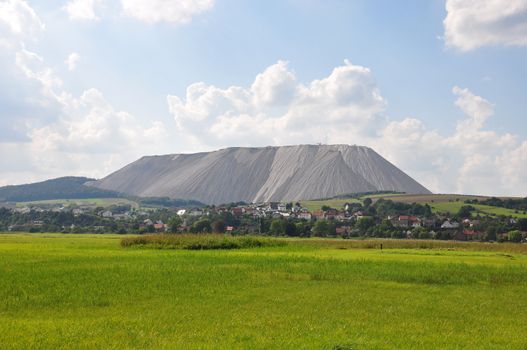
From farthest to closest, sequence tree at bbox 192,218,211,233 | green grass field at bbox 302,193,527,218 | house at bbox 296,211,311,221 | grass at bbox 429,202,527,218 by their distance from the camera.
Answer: house at bbox 296,211,311,221 < green grass field at bbox 302,193,527,218 < grass at bbox 429,202,527,218 < tree at bbox 192,218,211,233

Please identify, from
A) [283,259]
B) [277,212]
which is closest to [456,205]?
[277,212]

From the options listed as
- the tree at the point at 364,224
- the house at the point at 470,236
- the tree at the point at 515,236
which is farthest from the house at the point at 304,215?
the tree at the point at 515,236

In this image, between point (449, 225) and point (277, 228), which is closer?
point (277, 228)

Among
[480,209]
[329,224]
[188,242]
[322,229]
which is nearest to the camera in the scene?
[188,242]

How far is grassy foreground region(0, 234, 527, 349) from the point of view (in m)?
16.8

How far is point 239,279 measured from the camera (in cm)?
3036

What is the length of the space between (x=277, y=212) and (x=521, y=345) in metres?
154

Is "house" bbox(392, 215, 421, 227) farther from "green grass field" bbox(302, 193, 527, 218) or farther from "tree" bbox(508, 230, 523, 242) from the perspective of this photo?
"tree" bbox(508, 230, 523, 242)

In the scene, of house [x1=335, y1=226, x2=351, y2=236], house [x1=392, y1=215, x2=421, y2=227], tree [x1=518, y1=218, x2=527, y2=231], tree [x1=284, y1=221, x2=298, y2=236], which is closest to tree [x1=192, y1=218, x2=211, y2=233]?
tree [x1=284, y1=221, x2=298, y2=236]

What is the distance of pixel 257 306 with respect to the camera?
22.6 meters

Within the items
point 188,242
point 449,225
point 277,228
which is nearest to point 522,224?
point 449,225

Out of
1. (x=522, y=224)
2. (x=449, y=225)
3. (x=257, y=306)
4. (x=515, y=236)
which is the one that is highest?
(x=522, y=224)

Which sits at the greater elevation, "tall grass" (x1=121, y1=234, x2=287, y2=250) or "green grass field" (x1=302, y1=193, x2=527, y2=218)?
"green grass field" (x1=302, y1=193, x2=527, y2=218)

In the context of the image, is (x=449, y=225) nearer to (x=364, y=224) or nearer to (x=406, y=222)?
(x=406, y=222)
